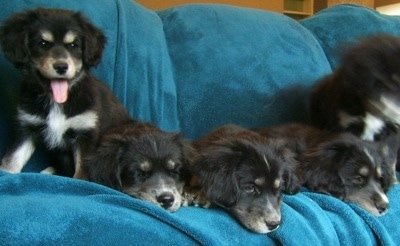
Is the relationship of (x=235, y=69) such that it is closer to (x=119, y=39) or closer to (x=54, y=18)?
(x=119, y=39)

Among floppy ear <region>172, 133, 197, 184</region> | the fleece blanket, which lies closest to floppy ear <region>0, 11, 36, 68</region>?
the fleece blanket

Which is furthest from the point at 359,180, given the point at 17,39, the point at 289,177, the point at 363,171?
the point at 17,39

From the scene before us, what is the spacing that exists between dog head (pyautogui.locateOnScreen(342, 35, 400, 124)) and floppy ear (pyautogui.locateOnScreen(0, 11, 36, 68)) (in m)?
1.45

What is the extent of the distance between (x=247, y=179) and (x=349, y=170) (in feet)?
1.91

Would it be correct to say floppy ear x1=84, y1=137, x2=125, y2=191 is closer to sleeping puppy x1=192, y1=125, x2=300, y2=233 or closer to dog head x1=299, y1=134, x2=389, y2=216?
sleeping puppy x1=192, y1=125, x2=300, y2=233

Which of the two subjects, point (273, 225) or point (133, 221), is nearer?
point (133, 221)

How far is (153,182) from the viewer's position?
5.95 feet

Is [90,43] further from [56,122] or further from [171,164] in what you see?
[171,164]

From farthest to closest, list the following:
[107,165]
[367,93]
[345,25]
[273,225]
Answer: [345,25] → [367,93] → [107,165] → [273,225]

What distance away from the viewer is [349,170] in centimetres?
205

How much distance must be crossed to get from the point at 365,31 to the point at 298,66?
0.63 metres

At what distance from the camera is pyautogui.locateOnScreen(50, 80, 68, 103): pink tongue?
2008 mm

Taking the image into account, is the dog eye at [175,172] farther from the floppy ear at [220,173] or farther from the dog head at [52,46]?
the dog head at [52,46]

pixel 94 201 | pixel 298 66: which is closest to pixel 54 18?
pixel 94 201
